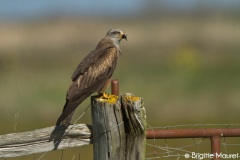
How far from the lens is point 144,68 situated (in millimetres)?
19672

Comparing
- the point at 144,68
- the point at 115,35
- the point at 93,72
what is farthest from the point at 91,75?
the point at 144,68

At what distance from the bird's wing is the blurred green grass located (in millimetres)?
3510

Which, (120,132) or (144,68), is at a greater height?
(144,68)

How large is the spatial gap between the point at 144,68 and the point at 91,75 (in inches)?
459

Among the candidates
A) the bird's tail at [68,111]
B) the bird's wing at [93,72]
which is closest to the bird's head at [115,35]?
the bird's wing at [93,72]

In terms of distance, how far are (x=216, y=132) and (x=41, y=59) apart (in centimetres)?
1512

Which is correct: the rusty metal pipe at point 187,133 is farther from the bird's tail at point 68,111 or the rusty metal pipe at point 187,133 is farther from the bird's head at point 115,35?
the bird's head at point 115,35

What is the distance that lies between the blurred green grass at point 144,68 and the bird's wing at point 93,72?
3510mm

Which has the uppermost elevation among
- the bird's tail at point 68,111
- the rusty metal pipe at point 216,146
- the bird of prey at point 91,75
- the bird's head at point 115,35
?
the bird's head at point 115,35

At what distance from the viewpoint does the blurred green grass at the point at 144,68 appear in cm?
1572

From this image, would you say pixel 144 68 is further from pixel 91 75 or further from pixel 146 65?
pixel 91 75

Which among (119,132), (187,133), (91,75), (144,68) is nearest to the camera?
(119,132)

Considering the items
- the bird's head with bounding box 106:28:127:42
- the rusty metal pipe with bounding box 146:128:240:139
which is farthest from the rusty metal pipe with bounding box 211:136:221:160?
the bird's head with bounding box 106:28:127:42

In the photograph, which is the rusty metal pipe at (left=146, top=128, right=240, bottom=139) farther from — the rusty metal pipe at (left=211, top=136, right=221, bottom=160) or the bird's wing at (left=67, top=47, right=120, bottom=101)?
the bird's wing at (left=67, top=47, right=120, bottom=101)
